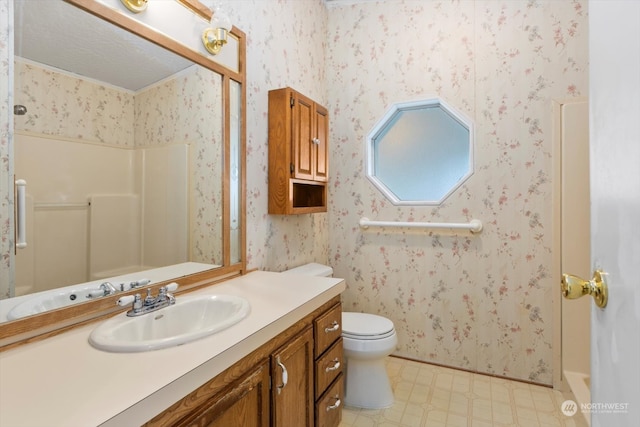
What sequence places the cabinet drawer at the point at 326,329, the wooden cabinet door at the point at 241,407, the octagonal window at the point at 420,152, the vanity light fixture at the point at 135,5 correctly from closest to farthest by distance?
the wooden cabinet door at the point at 241,407
the vanity light fixture at the point at 135,5
the cabinet drawer at the point at 326,329
the octagonal window at the point at 420,152

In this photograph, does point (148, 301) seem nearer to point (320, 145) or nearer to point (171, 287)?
point (171, 287)

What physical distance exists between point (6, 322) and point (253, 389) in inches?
26.3

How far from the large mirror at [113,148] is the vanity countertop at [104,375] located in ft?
0.82

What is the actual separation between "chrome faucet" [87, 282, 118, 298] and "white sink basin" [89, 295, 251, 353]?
0.08m

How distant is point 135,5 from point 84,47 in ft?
0.84

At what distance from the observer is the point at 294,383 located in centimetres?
123

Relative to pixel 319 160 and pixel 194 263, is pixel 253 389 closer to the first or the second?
pixel 194 263

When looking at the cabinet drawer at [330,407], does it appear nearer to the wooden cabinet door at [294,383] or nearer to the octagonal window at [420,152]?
the wooden cabinet door at [294,383]

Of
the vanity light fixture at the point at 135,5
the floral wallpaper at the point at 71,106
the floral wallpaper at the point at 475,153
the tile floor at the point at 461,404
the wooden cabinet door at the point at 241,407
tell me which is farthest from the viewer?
the floral wallpaper at the point at 475,153

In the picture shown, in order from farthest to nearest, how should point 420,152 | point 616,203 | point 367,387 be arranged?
point 420,152, point 367,387, point 616,203

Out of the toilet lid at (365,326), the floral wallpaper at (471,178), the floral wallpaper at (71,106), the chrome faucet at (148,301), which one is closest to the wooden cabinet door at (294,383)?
the chrome faucet at (148,301)

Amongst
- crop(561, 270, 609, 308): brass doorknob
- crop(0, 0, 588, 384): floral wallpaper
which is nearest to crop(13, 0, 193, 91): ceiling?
crop(0, 0, 588, 384): floral wallpaper

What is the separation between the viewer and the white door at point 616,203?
18.4 inches

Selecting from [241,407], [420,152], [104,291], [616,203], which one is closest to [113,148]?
[104,291]
